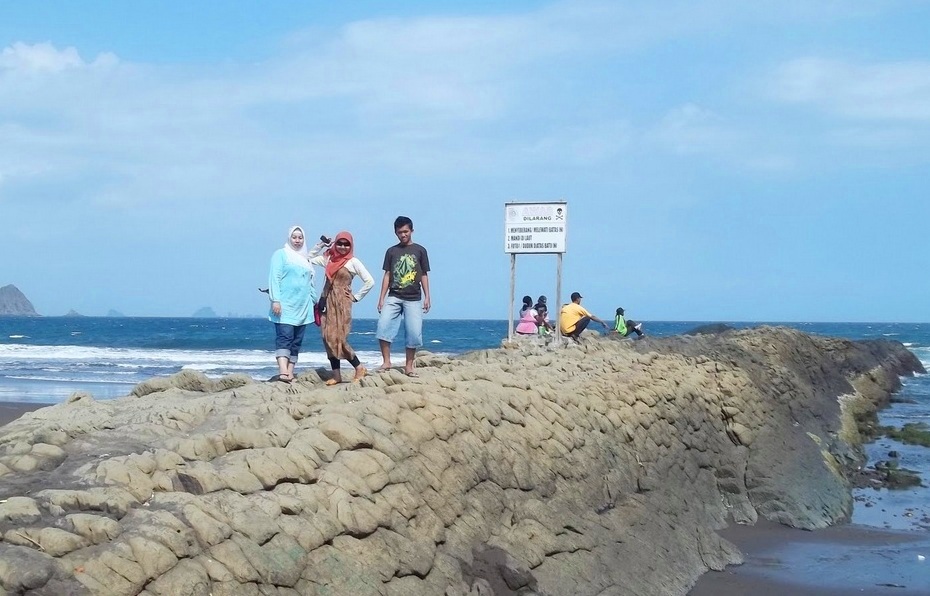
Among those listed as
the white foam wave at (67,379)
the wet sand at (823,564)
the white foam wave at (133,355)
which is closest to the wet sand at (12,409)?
the white foam wave at (67,379)

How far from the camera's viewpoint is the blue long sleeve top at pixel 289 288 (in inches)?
353

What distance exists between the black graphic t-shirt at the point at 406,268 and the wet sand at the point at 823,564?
12.1 feet

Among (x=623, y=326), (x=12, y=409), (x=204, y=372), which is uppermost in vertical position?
(x=623, y=326)

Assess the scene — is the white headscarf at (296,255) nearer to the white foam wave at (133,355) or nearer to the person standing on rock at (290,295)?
the person standing on rock at (290,295)

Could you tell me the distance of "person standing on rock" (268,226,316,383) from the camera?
897 centimetres

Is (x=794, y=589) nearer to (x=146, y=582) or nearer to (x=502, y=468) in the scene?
(x=502, y=468)

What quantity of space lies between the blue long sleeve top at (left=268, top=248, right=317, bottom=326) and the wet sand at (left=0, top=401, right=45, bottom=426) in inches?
273

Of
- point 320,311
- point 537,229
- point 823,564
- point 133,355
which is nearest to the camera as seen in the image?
point 823,564

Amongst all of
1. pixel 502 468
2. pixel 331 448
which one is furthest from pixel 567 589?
pixel 331 448

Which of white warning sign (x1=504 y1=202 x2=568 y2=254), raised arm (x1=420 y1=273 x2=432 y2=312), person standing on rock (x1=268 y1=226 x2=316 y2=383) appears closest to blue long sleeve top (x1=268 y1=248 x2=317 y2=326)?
person standing on rock (x1=268 y1=226 x2=316 y2=383)

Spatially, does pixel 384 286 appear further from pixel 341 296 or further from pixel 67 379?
pixel 67 379

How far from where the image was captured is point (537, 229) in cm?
1373

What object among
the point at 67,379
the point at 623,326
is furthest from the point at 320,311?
the point at 67,379

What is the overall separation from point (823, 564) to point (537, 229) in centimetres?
673
